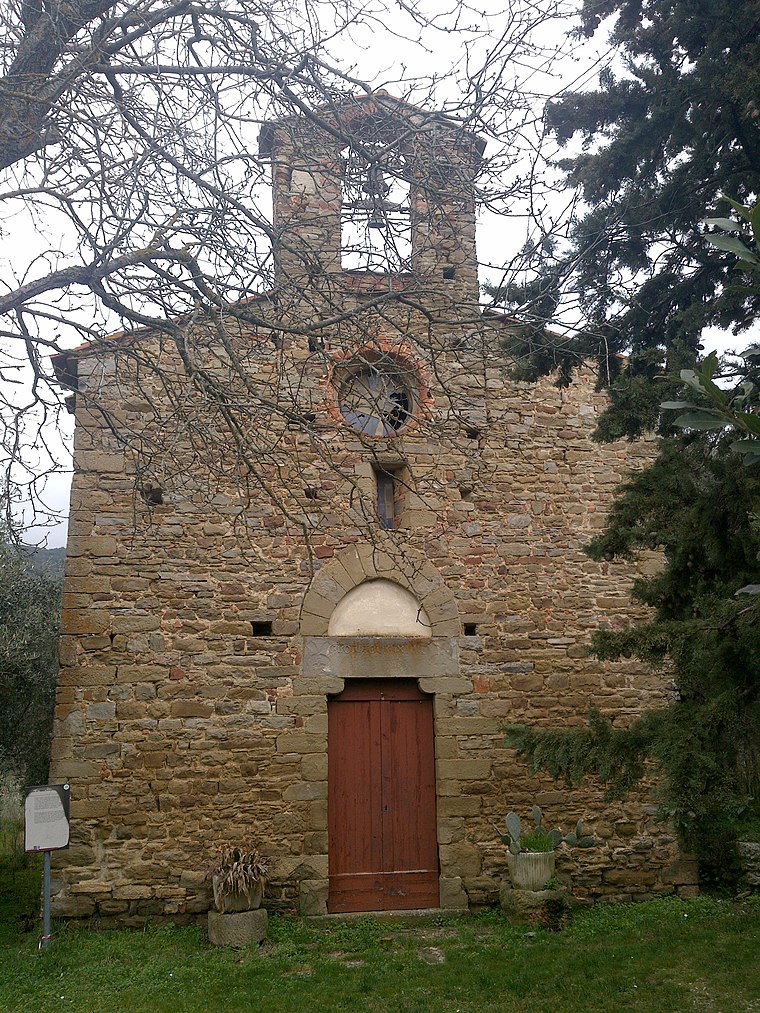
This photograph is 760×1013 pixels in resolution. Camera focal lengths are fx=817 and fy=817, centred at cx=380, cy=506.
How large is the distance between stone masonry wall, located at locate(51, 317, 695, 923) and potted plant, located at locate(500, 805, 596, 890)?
377mm

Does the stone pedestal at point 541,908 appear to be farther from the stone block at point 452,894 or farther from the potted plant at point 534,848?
the stone block at point 452,894

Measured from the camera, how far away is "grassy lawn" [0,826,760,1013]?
5320 mm

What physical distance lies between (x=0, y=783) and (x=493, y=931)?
631cm

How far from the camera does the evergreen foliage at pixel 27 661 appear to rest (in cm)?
871

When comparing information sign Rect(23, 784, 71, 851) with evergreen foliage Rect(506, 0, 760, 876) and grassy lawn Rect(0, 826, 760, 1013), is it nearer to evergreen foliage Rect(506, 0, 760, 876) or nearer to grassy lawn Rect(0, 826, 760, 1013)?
grassy lawn Rect(0, 826, 760, 1013)

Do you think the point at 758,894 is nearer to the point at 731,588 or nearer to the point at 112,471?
the point at 731,588

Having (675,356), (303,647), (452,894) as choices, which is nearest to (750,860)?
(452,894)

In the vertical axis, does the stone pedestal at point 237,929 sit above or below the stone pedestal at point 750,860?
below

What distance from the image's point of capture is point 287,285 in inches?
169

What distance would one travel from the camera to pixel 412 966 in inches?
236

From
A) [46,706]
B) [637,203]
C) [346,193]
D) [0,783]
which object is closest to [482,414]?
[637,203]

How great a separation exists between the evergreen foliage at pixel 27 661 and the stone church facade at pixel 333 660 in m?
1.91

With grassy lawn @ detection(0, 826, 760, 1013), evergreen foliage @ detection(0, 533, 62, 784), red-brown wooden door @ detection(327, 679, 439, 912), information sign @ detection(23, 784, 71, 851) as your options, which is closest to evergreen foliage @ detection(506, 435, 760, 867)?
grassy lawn @ detection(0, 826, 760, 1013)

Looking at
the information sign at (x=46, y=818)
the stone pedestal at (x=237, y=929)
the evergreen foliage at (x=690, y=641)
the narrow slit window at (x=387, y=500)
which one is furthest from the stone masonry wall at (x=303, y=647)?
the evergreen foliage at (x=690, y=641)
